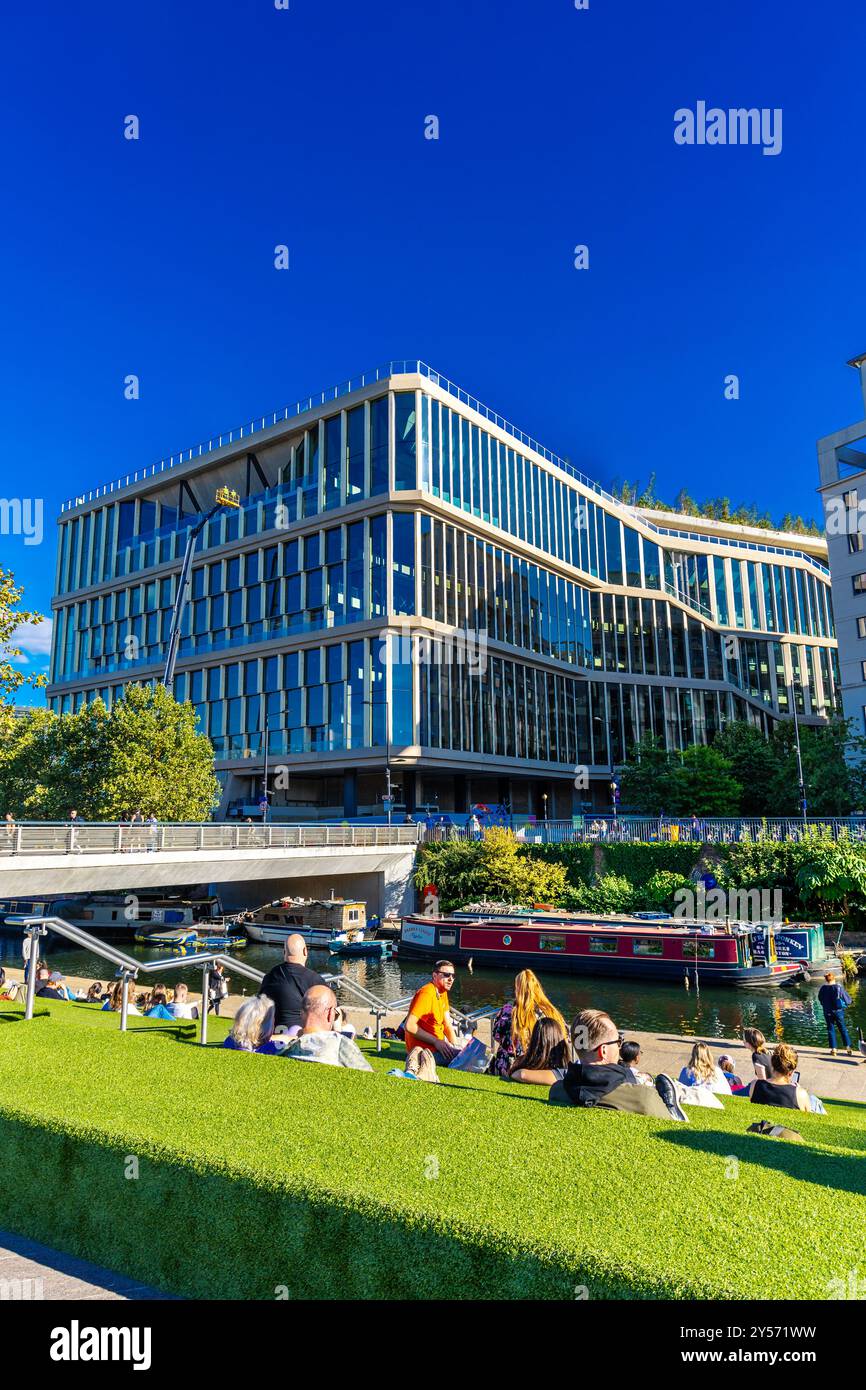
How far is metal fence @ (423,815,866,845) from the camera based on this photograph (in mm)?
36312

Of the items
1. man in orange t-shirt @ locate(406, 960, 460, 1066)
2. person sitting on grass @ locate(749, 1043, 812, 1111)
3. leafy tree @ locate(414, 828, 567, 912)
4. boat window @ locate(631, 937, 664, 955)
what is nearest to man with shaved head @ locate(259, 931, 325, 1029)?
man in orange t-shirt @ locate(406, 960, 460, 1066)

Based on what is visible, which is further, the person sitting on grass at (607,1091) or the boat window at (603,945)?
the boat window at (603,945)

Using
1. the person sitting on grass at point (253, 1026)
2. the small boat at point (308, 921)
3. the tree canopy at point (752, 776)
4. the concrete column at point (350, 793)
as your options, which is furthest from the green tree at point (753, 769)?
the person sitting on grass at point (253, 1026)

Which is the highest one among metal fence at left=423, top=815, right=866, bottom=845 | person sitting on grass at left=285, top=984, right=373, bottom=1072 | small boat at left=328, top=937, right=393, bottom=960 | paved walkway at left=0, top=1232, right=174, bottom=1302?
metal fence at left=423, top=815, right=866, bottom=845

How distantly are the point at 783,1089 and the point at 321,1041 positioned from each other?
537cm

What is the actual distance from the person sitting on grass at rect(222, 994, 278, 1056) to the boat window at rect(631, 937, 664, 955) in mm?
23864

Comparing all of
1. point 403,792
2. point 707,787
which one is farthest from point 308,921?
point 707,787

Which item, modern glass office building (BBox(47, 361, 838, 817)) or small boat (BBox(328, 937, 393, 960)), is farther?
modern glass office building (BBox(47, 361, 838, 817))

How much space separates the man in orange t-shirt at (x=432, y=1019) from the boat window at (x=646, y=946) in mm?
21579

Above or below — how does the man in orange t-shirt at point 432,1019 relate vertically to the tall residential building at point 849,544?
below

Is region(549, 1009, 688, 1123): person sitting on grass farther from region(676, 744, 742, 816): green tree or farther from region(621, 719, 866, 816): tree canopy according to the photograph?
region(676, 744, 742, 816): green tree

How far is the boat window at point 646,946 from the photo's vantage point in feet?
98.3

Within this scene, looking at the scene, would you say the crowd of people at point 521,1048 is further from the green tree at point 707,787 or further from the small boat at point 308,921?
the green tree at point 707,787
